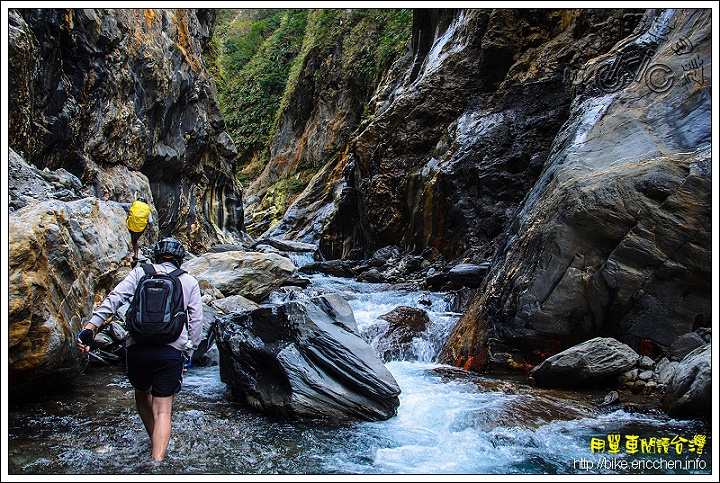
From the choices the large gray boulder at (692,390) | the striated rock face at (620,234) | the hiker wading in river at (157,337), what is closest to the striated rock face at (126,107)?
the hiker wading in river at (157,337)

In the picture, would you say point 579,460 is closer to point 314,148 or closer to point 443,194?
point 443,194

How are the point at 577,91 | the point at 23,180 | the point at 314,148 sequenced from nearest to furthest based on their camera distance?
the point at 23,180, the point at 577,91, the point at 314,148

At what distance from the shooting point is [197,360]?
673 cm

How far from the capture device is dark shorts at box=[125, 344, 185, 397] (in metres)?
3.23

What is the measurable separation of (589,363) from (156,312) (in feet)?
15.4

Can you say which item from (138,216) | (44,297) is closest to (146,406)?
(44,297)

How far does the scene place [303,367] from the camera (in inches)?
187

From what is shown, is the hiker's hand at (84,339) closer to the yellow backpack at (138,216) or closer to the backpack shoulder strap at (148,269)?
the backpack shoulder strap at (148,269)

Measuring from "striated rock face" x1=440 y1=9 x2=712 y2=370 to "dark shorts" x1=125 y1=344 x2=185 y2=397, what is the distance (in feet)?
14.9

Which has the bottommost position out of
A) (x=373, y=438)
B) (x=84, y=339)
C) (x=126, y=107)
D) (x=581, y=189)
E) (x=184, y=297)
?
(x=373, y=438)

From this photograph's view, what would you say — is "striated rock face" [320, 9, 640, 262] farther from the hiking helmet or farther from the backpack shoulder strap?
the backpack shoulder strap

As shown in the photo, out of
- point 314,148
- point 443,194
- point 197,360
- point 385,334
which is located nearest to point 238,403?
point 197,360

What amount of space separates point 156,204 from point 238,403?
560 inches

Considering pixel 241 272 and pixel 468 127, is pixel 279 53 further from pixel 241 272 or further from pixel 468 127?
pixel 241 272
